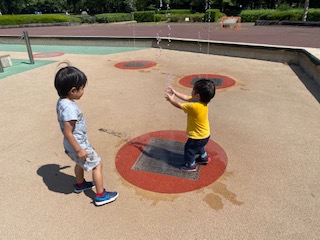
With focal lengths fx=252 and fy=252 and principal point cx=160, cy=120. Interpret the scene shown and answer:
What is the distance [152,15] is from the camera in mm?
34875

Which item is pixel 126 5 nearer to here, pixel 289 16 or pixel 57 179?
pixel 289 16

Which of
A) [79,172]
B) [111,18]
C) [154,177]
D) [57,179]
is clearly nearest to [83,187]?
[79,172]

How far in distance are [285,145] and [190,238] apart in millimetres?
2311

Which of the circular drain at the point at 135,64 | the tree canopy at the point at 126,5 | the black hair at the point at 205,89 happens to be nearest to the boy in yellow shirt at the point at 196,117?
the black hair at the point at 205,89

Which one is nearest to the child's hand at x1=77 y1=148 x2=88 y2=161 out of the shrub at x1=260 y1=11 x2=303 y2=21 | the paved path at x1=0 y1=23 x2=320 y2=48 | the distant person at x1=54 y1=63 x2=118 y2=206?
the distant person at x1=54 y1=63 x2=118 y2=206

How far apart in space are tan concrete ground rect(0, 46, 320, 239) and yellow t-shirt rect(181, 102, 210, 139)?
0.63m

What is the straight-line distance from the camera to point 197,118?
285cm

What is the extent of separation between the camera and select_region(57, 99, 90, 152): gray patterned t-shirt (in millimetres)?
2227

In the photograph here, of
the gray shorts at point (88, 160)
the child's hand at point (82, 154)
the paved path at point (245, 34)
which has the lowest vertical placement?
the paved path at point (245, 34)

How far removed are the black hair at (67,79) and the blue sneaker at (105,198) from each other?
1.15 meters

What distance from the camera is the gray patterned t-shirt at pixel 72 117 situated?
2.23 metres

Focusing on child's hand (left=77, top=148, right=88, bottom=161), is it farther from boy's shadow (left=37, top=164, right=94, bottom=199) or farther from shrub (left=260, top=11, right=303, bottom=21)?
shrub (left=260, top=11, right=303, bottom=21)

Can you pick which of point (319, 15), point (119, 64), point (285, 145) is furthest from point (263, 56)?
point (319, 15)

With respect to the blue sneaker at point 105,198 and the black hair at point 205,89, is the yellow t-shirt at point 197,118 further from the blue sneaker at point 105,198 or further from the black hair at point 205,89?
the blue sneaker at point 105,198
